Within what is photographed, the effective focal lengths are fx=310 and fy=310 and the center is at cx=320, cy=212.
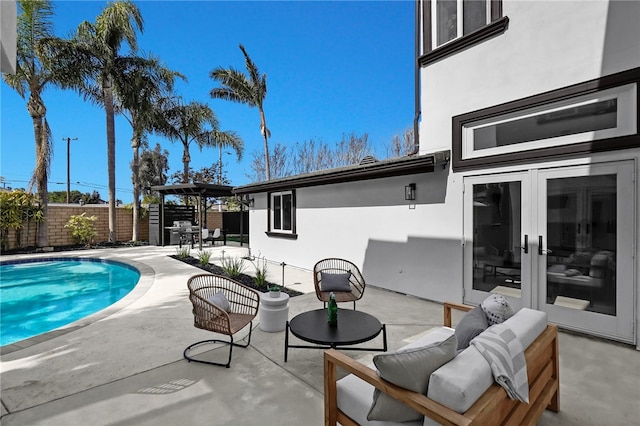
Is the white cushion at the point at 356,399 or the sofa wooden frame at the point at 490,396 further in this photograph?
the white cushion at the point at 356,399

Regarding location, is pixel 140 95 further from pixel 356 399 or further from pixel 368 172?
pixel 356 399

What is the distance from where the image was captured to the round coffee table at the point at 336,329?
3031 mm

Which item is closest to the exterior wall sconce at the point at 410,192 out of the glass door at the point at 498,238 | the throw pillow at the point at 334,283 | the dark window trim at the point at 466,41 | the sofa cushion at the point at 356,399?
the glass door at the point at 498,238

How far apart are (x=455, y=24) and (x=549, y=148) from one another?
290 cm

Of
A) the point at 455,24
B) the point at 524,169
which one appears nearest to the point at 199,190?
the point at 455,24

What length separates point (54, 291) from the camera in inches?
312

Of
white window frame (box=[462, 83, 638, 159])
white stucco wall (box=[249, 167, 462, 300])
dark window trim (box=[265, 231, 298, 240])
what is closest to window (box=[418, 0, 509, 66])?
white window frame (box=[462, 83, 638, 159])

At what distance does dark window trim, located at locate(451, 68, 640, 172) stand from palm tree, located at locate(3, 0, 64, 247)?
1535 cm

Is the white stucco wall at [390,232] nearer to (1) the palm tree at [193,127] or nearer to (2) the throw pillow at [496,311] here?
(2) the throw pillow at [496,311]

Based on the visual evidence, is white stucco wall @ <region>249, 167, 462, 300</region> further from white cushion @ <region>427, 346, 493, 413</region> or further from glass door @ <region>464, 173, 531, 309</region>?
white cushion @ <region>427, 346, 493, 413</region>

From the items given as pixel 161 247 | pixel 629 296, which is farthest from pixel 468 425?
pixel 161 247

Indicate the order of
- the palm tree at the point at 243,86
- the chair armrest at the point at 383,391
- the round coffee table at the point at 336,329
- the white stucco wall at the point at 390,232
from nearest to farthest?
the chair armrest at the point at 383,391 → the round coffee table at the point at 336,329 → the white stucco wall at the point at 390,232 → the palm tree at the point at 243,86

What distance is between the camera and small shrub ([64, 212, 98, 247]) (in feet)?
46.2

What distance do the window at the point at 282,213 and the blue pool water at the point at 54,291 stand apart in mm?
4314
